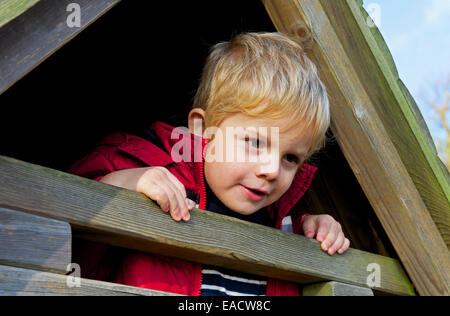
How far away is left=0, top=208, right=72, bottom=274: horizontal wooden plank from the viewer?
1.36 metres

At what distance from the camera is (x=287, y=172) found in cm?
205

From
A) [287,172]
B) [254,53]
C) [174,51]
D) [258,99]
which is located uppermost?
[174,51]

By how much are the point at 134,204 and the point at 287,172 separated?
0.65 meters

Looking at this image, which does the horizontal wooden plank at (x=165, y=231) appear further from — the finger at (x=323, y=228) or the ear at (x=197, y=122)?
the ear at (x=197, y=122)

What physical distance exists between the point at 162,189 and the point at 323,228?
2.49 ft

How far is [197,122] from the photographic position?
7.38 ft

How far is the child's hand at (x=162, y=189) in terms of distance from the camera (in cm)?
168

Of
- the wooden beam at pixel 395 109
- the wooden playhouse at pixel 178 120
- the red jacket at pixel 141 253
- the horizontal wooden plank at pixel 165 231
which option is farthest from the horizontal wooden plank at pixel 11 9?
the wooden beam at pixel 395 109

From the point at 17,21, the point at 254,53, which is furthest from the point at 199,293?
the point at 17,21

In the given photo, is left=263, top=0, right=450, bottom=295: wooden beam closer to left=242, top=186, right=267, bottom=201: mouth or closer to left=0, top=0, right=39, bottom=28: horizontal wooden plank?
left=242, top=186, right=267, bottom=201: mouth

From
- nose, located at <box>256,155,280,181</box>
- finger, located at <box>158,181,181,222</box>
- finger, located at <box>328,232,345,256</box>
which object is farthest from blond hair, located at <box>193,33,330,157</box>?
finger, located at <box>158,181,181,222</box>

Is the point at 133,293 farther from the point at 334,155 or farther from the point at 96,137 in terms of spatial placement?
the point at 96,137

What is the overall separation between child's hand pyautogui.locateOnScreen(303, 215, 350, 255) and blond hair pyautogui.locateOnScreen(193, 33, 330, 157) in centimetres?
30

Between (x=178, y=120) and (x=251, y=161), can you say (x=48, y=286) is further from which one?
(x=178, y=120)
